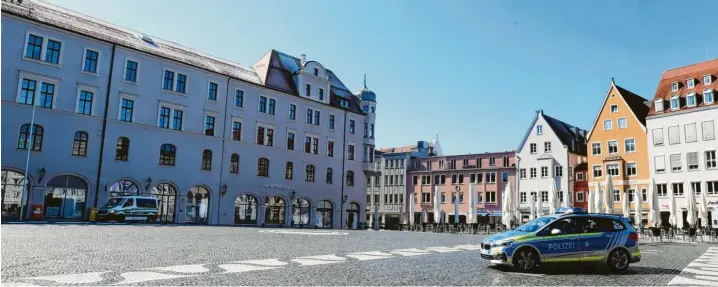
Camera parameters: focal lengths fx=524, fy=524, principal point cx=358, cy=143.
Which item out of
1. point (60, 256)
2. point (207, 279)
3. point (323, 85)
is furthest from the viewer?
point (323, 85)

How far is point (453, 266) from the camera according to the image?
1398cm

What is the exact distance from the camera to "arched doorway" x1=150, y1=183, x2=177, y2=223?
40.6 metres

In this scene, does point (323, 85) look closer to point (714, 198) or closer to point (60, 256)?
point (714, 198)

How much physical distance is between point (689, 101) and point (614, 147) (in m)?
8.58

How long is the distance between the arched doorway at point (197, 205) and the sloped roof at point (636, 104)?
44.8 meters

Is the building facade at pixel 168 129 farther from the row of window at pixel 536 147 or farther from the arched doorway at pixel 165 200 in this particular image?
the row of window at pixel 536 147

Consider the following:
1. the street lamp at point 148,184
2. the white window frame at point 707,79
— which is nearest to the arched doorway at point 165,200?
the street lamp at point 148,184

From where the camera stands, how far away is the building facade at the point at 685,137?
48.6 meters

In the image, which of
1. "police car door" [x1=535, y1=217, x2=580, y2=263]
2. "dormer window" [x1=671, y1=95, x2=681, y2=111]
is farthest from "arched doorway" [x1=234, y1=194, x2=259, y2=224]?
"dormer window" [x1=671, y1=95, x2=681, y2=111]

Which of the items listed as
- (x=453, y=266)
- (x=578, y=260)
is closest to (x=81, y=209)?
(x=453, y=266)

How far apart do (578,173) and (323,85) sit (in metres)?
32.0

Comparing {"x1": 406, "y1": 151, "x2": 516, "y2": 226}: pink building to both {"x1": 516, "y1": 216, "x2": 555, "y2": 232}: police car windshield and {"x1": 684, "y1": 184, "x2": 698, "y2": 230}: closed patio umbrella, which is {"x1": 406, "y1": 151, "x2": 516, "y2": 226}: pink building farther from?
{"x1": 516, "y1": 216, "x2": 555, "y2": 232}: police car windshield

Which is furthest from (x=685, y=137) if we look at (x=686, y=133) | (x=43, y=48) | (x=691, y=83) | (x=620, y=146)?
(x=43, y=48)

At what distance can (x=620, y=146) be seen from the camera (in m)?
56.6
